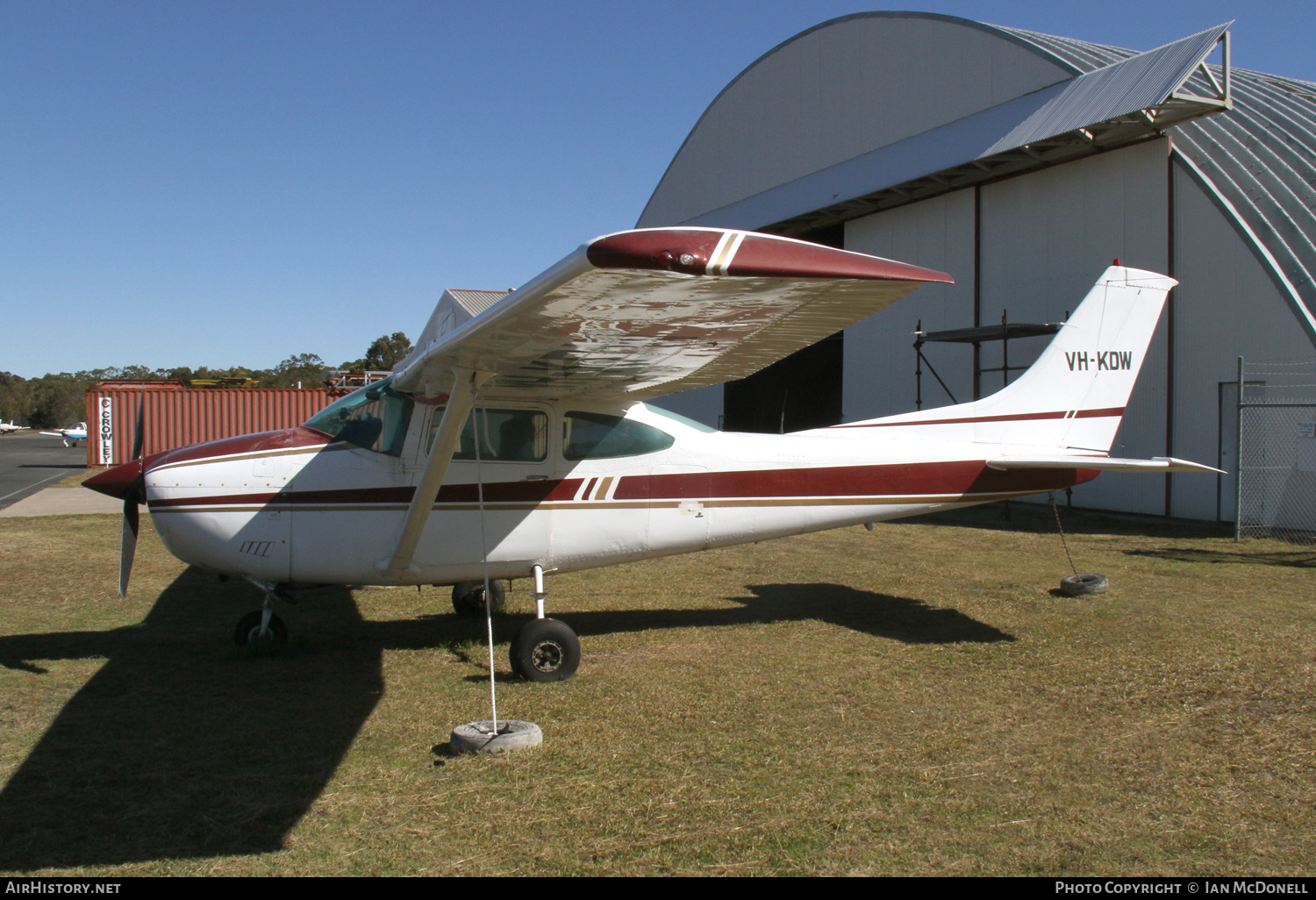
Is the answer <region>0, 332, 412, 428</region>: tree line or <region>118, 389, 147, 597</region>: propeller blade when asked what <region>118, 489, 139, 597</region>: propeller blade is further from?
<region>0, 332, 412, 428</region>: tree line

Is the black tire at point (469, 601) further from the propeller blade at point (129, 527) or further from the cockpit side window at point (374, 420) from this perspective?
the propeller blade at point (129, 527)

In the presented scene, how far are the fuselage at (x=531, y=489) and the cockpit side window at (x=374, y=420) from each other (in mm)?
14

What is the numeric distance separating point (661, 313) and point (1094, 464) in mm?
4434

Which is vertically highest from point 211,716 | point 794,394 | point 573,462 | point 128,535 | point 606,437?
point 794,394

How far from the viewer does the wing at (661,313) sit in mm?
3047

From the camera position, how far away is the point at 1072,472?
7.03m

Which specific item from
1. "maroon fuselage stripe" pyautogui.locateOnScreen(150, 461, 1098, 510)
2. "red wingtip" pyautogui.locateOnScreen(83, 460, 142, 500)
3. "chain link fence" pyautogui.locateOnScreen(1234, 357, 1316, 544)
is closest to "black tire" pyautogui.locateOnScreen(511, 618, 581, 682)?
"maroon fuselage stripe" pyautogui.locateOnScreen(150, 461, 1098, 510)

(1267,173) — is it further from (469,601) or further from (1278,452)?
(469,601)

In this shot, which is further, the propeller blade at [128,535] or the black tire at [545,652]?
the propeller blade at [128,535]

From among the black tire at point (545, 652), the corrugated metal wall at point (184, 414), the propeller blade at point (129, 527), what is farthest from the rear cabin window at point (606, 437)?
the corrugated metal wall at point (184, 414)

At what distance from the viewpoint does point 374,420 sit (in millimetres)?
6137

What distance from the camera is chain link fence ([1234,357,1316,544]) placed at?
1242 centimetres

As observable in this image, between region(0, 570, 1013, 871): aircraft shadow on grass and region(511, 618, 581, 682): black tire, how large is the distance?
0.89 metres

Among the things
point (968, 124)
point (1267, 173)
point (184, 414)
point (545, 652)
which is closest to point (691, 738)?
point (545, 652)
